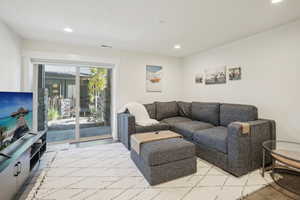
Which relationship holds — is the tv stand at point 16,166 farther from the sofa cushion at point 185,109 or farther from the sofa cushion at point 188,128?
the sofa cushion at point 185,109

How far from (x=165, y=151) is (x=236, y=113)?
1706mm

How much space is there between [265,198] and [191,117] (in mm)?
2293

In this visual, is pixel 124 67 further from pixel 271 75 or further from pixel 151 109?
pixel 271 75

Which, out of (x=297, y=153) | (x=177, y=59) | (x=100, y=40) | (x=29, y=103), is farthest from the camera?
(x=177, y=59)

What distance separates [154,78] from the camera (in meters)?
4.21

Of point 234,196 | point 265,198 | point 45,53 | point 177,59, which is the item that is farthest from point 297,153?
point 45,53

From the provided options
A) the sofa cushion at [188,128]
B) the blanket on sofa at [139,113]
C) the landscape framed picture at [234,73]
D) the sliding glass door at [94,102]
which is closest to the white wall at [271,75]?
the landscape framed picture at [234,73]

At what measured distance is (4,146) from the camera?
1619 millimetres

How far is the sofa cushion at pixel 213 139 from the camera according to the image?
216 cm

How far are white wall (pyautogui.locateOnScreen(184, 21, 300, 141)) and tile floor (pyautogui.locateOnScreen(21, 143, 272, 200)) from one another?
3.53 feet

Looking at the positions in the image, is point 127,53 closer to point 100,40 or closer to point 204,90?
point 100,40

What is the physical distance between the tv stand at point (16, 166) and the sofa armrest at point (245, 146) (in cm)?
261

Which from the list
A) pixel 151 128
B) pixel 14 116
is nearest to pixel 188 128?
pixel 151 128

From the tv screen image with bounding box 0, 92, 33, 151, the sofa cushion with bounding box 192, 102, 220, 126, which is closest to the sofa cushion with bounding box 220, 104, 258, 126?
the sofa cushion with bounding box 192, 102, 220, 126
